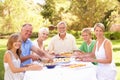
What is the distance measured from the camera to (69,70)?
146 inches

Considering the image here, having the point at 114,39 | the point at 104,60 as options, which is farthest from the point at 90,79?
the point at 114,39

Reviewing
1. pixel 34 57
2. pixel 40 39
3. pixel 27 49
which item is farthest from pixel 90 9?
pixel 34 57

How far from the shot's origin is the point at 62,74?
360 cm

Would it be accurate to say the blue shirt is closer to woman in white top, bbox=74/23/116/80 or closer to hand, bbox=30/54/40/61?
hand, bbox=30/54/40/61

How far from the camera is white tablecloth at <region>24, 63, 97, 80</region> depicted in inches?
139

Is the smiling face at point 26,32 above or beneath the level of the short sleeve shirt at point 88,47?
Answer: above

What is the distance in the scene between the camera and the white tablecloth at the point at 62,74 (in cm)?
354

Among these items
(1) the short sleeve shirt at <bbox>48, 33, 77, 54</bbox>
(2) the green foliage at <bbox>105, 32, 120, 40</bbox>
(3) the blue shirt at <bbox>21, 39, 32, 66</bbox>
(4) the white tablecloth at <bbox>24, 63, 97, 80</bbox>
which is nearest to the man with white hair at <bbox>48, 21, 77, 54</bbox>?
(1) the short sleeve shirt at <bbox>48, 33, 77, 54</bbox>

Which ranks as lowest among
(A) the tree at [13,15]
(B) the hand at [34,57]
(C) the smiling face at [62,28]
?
(B) the hand at [34,57]

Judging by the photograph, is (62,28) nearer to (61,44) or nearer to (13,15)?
(61,44)

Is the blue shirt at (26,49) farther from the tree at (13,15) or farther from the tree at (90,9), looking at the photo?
the tree at (90,9)

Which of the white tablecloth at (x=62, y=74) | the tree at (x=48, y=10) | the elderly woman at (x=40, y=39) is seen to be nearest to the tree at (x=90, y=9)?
the tree at (x=48, y=10)

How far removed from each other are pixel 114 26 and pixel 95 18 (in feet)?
9.74

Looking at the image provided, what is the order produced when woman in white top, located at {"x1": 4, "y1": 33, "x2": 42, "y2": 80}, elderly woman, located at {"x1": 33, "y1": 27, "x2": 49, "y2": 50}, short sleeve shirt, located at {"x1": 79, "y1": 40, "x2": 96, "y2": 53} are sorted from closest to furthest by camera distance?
woman in white top, located at {"x1": 4, "y1": 33, "x2": 42, "y2": 80} < elderly woman, located at {"x1": 33, "y1": 27, "x2": 49, "y2": 50} < short sleeve shirt, located at {"x1": 79, "y1": 40, "x2": 96, "y2": 53}
